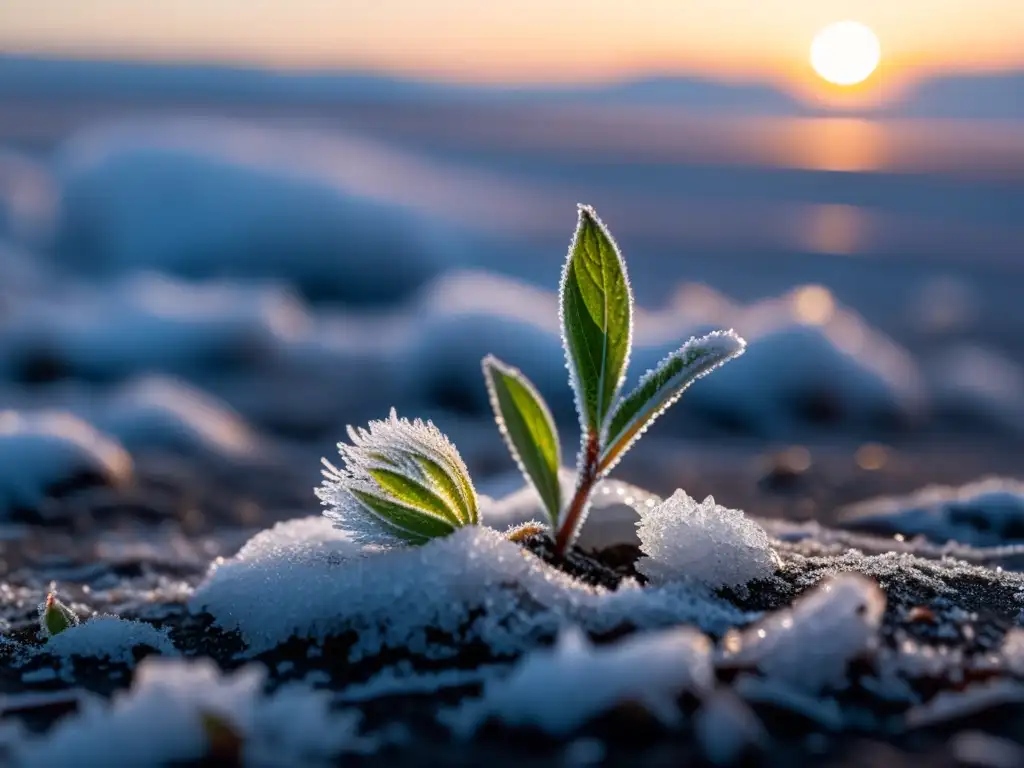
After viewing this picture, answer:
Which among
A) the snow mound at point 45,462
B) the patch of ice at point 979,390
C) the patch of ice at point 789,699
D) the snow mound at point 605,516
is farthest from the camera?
the patch of ice at point 979,390

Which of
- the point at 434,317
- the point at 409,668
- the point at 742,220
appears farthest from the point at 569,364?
the point at 742,220

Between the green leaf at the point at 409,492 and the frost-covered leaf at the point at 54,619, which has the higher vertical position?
the green leaf at the point at 409,492

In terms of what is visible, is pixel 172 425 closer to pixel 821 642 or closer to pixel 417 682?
pixel 417 682

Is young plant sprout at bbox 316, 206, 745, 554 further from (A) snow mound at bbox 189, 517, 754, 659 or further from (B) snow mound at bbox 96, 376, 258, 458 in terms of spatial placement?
(B) snow mound at bbox 96, 376, 258, 458

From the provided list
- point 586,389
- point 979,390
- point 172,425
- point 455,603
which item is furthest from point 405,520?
point 979,390

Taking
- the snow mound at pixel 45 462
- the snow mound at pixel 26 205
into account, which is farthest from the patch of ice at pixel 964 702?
the snow mound at pixel 26 205

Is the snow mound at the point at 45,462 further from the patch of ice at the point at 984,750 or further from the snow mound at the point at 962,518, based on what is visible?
the patch of ice at the point at 984,750

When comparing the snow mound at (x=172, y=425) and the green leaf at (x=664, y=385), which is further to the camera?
the snow mound at (x=172, y=425)
